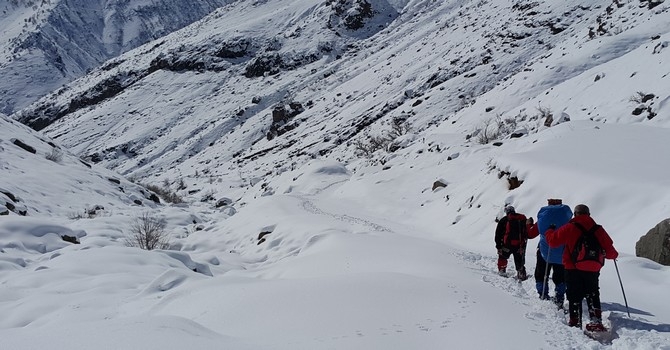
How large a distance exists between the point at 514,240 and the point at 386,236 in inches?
189

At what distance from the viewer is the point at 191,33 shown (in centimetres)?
13250

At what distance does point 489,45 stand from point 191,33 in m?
104

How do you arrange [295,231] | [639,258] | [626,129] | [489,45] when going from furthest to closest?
[489,45]
[295,231]
[626,129]
[639,258]

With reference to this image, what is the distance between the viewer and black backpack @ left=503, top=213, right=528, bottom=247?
25.3 feet

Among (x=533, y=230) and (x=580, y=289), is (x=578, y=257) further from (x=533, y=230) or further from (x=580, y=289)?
(x=533, y=230)

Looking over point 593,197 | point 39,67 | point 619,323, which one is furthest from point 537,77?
point 39,67

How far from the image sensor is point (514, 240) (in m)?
7.70

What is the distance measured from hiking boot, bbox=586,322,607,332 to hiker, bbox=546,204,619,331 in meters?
0.02

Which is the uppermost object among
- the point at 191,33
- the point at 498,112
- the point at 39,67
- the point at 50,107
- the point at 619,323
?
the point at 39,67

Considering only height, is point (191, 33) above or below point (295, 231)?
above

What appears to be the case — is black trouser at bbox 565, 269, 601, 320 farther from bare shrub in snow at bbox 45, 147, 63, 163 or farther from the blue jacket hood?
bare shrub in snow at bbox 45, 147, 63, 163

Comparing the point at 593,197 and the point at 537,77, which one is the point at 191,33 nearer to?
the point at 537,77

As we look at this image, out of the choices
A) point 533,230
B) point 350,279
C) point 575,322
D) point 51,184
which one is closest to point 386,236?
point 533,230

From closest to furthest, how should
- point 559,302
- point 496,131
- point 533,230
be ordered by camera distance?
point 559,302, point 533,230, point 496,131
